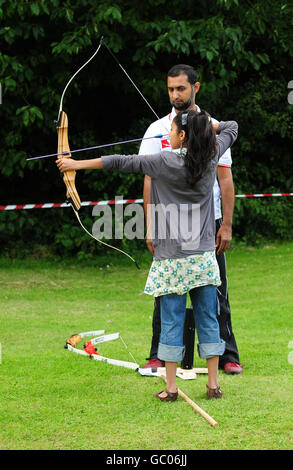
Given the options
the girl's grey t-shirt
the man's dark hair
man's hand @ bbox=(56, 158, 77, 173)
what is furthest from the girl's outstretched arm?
the man's dark hair

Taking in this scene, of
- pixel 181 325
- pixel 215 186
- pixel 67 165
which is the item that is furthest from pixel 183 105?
pixel 181 325

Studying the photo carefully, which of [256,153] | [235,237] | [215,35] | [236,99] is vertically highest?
[215,35]

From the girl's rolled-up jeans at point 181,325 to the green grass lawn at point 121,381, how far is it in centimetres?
28

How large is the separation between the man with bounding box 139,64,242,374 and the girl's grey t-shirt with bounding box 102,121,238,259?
0.37m

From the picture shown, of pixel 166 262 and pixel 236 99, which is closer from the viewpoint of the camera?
pixel 166 262

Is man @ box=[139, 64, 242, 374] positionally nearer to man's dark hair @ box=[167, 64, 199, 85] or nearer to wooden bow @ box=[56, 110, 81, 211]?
man's dark hair @ box=[167, 64, 199, 85]

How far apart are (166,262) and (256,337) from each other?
6.73 feet

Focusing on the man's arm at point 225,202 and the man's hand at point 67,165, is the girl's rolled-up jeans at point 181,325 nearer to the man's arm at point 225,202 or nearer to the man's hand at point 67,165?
the man's arm at point 225,202

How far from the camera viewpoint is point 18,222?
33.5 feet

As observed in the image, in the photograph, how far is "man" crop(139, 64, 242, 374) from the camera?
14.2ft

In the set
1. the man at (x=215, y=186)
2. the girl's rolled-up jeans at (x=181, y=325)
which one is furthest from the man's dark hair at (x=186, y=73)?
the girl's rolled-up jeans at (x=181, y=325)
